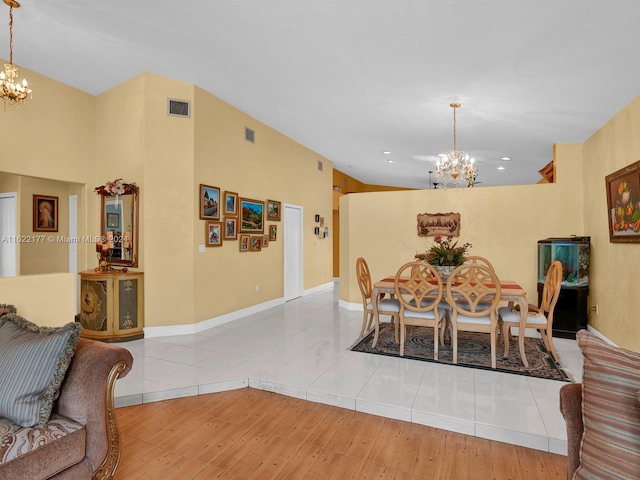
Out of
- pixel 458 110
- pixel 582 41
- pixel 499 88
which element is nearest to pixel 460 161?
pixel 458 110

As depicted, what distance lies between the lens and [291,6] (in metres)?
2.91

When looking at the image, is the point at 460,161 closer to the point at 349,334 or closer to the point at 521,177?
the point at 349,334

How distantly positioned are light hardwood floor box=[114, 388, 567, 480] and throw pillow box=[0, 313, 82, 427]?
69cm

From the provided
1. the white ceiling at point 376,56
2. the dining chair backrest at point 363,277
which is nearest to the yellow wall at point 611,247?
the white ceiling at point 376,56

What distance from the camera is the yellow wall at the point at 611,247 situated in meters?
3.70

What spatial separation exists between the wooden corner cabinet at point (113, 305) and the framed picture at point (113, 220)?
0.68 metres

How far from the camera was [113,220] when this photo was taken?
16.0 ft

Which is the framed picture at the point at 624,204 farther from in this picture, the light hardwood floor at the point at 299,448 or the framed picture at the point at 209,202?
the framed picture at the point at 209,202

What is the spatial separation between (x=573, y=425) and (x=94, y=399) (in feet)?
7.13

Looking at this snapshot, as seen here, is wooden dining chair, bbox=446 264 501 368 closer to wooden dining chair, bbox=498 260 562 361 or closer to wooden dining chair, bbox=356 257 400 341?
wooden dining chair, bbox=498 260 562 361

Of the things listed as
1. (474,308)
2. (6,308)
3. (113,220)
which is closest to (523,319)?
(474,308)

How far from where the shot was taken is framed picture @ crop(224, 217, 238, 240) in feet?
17.7

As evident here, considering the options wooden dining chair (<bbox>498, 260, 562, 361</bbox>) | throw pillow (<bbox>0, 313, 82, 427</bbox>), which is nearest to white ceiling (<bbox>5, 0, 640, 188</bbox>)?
wooden dining chair (<bbox>498, 260, 562, 361</bbox>)

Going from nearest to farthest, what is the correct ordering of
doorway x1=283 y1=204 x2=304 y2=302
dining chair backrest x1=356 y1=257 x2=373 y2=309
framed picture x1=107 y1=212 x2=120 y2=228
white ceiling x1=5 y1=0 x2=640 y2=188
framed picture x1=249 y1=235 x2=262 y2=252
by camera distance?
white ceiling x1=5 y1=0 x2=640 y2=188
dining chair backrest x1=356 y1=257 x2=373 y2=309
framed picture x1=107 y1=212 x2=120 y2=228
framed picture x1=249 y1=235 x2=262 y2=252
doorway x1=283 y1=204 x2=304 y2=302
